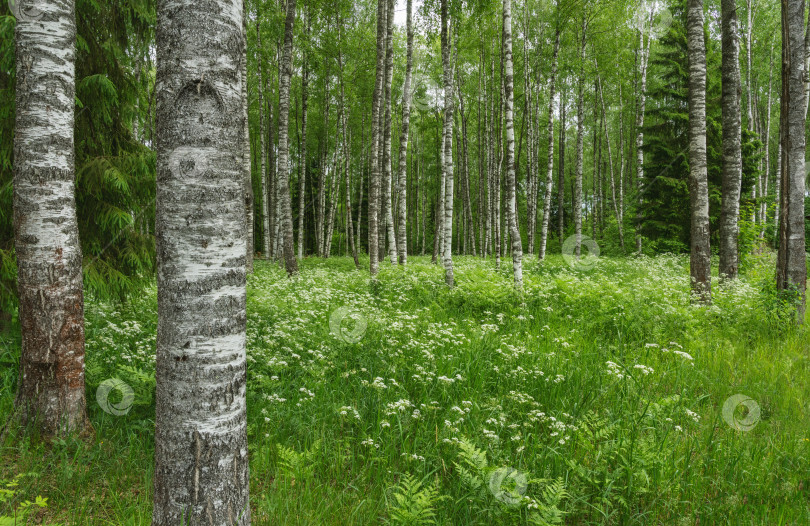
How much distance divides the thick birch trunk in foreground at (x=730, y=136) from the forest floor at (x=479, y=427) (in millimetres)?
2555

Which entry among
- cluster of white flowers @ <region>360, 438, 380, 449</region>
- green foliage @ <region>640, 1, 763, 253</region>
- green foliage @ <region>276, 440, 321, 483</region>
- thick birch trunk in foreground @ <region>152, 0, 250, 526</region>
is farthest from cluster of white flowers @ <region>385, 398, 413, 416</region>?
green foliage @ <region>640, 1, 763, 253</region>

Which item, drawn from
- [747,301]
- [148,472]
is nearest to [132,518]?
[148,472]

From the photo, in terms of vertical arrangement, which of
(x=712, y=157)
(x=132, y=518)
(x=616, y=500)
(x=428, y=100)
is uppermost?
(x=428, y=100)

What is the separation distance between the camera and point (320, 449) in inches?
129

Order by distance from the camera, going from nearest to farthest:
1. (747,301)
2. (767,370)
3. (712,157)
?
(767,370)
(747,301)
(712,157)

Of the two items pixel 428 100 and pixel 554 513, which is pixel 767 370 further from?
pixel 428 100

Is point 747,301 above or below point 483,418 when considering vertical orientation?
above

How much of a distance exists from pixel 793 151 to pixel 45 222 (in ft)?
31.2

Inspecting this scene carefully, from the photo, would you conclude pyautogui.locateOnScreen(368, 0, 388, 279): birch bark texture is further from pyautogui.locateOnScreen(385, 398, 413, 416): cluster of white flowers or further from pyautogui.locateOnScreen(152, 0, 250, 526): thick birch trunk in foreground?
pyautogui.locateOnScreen(152, 0, 250, 526): thick birch trunk in foreground

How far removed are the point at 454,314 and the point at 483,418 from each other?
388 cm

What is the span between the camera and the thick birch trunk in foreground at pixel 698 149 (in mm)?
7348

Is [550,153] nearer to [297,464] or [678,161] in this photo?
[678,161]

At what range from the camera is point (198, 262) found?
1.83 meters

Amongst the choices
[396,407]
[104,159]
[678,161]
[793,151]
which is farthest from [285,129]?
[678,161]
